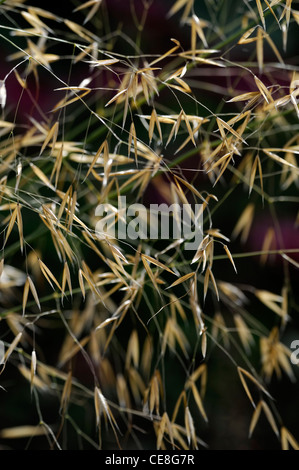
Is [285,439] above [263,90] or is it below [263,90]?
below

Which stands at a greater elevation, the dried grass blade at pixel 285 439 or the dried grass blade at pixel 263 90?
the dried grass blade at pixel 263 90

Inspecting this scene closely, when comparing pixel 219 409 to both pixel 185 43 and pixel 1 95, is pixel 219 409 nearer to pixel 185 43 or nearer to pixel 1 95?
pixel 185 43

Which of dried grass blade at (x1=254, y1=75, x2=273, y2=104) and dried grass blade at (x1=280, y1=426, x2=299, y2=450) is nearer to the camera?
dried grass blade at (x1=254, y1=75, x2=273, y2=104)

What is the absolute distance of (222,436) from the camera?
1.38 m

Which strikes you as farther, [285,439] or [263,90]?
[285,439]

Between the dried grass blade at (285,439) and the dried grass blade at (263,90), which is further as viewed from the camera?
the dried grass blade at (285,439)

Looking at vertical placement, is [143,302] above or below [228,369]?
above

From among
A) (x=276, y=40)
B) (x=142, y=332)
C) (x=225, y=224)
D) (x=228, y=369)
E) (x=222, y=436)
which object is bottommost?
(x=222, y=436)

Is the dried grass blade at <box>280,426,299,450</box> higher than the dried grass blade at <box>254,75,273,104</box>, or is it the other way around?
the dried grass blade at <box>254,75,273,104</box>

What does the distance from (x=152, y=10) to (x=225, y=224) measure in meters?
0.53
